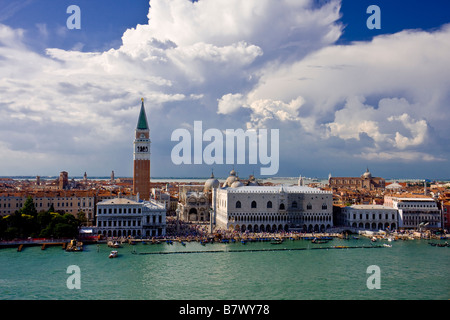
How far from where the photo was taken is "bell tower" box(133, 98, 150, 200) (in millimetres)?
34531

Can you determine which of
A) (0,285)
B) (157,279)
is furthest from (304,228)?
(0,285)

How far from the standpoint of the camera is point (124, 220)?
25.7 metres

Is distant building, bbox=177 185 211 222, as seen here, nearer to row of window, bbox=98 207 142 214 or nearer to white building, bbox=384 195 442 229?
row of window, bbox=98 207 142 214

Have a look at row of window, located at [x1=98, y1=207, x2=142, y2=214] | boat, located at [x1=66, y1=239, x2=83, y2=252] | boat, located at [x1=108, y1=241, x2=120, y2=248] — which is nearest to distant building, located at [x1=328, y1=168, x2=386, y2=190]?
row of window, located at [x1=98, y1=207, x2=142, y2=214]

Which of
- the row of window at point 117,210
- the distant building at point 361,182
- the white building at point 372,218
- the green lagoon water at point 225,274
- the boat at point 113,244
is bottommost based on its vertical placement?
the green lagoon water at point 225,274

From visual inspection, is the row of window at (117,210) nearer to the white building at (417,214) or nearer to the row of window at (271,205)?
the row of window at (271,205)

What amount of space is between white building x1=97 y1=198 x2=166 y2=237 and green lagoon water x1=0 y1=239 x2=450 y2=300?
239 cm

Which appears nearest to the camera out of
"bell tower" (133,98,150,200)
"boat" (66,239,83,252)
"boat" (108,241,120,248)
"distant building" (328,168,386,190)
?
"boat" (66,239,83,252)

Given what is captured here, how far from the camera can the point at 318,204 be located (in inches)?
1203

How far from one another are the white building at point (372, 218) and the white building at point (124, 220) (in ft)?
44.4

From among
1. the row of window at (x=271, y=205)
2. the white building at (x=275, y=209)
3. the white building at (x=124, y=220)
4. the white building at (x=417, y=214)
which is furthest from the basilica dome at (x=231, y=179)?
the white building at (x=417, y=214)

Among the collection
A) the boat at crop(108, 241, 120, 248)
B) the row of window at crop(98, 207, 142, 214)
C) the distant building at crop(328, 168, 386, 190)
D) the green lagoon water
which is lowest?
the green lagoon water

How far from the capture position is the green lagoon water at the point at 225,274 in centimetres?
1431
